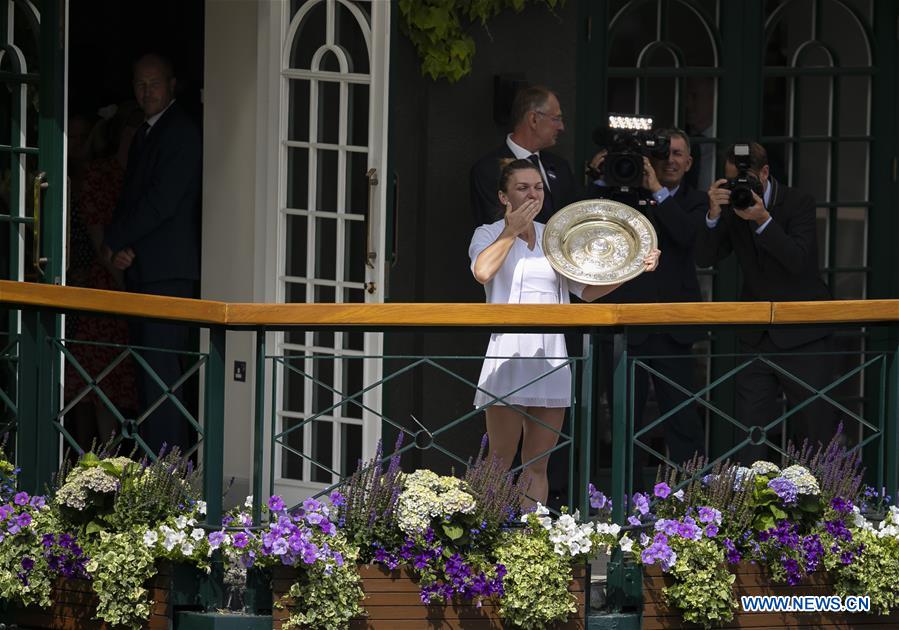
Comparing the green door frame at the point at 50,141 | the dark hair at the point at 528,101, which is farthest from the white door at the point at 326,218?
the green door frame at the point at 50,141

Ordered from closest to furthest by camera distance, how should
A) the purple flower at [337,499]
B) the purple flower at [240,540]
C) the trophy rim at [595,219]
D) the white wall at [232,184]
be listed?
the purple flower at [240,540] < the purple flower at [337,499] < the trophy rim at [595,219] < the white wall at [232,184]

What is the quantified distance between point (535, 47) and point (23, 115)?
2.30 m

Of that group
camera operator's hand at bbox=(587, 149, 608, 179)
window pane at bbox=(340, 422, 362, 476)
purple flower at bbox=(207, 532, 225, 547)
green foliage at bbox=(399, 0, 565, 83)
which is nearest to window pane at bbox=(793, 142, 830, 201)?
camera operator's hand at bbox=(587, 149, 608, 179)

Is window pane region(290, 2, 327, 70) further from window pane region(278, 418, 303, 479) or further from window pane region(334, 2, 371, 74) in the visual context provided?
window pane region(278, 418, 303, 479)

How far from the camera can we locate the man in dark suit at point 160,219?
7578 mm

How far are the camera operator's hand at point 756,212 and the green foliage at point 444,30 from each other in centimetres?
141

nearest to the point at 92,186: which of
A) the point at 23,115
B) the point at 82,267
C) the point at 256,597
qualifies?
the point at 82,267

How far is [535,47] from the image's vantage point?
25.9 ft

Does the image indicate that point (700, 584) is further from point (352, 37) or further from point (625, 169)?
point (352, 37)

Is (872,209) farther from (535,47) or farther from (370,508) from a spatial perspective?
(370,508)

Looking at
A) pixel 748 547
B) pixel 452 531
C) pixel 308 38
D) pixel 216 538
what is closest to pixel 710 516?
pixel 748 547

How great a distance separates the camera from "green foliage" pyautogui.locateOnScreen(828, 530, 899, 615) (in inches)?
215

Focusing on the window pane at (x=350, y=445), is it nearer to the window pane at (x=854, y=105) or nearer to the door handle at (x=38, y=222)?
the door handle at (x=38, y=222)

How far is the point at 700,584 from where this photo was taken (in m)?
5.35
